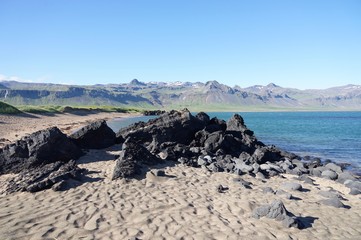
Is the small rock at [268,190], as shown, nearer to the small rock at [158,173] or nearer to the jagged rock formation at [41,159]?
the small rock at [158,173]

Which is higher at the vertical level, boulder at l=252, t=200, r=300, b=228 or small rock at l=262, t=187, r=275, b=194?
boulder at l=252, t=200, r=300, b=228

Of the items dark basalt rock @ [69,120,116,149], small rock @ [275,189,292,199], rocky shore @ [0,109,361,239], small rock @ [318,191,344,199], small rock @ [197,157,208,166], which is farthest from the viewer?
dark basalt rock @ [69,120,116,149]

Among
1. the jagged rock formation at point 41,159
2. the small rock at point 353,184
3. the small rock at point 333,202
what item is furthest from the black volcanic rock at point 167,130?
the small rock at point 333,202

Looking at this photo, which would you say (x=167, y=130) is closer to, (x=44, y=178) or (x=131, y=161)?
(x=131, y=161)

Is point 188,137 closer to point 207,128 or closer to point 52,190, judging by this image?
point 207,128

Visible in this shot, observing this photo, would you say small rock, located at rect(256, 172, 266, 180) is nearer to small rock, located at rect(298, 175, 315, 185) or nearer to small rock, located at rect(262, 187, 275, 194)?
small rock, located at rect(298, 175, 315, 185)

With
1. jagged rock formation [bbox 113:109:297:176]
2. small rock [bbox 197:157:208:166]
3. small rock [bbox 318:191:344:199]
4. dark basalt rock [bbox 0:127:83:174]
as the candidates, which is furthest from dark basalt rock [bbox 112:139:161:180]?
small rock [bbox 318:191:344:199]

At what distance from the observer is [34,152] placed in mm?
17922

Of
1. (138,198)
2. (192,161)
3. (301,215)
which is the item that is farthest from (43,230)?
(192,161)

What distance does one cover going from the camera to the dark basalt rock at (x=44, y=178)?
13719mm

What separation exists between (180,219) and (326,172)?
1398 centimetres

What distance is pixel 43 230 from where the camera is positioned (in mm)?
9547

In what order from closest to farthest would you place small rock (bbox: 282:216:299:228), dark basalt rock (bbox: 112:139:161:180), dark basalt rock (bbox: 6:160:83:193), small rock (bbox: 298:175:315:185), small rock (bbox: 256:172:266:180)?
small rock (bbox: 282:216:299:228), dark basalt rock (bbox: 6:160:83:193), dark basalt rock (bbox: 112:139:161:180), small rock (bbox: 298:175:315:185), small rock (bbox: 256:172:266:180)

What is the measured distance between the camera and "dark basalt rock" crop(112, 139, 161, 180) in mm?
15725
